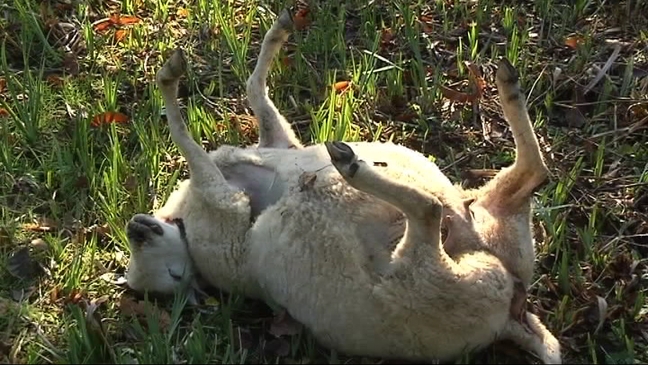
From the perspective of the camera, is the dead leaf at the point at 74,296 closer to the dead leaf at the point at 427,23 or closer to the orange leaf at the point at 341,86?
the orange leaf at the point at 341,86

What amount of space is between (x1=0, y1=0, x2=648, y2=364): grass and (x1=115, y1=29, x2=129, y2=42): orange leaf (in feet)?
0.05

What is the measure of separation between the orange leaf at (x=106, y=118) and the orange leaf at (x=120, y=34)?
86cm

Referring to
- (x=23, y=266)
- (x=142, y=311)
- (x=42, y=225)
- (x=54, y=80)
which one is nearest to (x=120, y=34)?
(x=54, y=80)

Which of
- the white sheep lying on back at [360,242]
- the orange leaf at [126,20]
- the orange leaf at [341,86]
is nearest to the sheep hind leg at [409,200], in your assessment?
the white sheep lying on back at [360,242]

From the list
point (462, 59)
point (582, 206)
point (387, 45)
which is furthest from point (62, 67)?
point (582, 206)

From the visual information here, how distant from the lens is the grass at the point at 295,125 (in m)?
3.28

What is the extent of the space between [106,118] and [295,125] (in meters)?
0.87

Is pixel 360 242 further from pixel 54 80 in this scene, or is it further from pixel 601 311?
pixel 54 80

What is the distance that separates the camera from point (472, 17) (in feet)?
17.3

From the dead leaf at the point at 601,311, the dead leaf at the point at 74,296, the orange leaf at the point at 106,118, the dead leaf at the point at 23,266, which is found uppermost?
Result: the orange leaf at the point at 106,118

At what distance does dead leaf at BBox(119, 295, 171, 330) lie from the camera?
321 centimetres

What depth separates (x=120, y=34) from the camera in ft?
16.8

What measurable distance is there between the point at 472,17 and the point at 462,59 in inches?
19.9

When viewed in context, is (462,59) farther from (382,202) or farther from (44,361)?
(44,361)
